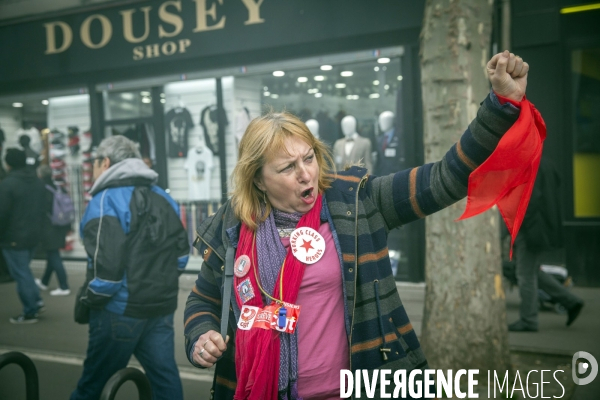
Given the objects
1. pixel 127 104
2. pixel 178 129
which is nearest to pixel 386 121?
pixel 178 129

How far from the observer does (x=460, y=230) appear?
4.83 metres

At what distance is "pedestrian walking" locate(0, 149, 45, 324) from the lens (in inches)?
299

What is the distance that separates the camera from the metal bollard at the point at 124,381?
293cm

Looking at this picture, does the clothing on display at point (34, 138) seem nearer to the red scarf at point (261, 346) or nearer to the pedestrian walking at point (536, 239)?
the pedestrian walking at point (536, 239)

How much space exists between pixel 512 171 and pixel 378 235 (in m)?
0.51

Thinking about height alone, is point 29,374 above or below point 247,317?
below

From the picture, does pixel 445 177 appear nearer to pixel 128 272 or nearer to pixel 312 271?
pixel 312 271

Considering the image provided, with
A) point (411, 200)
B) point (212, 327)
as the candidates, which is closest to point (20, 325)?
point (212, 327)

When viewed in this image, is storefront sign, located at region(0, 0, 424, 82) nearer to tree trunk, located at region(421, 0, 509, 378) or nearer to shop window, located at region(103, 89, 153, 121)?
shop window, located at region(103, 89, 153, 121)

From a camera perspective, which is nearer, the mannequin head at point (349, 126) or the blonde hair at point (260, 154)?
the blonde hair at point (260, 154)

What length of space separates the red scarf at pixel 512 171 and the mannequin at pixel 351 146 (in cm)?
640

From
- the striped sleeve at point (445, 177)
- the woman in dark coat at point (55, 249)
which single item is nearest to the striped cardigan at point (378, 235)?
the striped sleeve at point (445, 177)

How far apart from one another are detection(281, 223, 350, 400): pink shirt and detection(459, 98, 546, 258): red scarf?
546 mm

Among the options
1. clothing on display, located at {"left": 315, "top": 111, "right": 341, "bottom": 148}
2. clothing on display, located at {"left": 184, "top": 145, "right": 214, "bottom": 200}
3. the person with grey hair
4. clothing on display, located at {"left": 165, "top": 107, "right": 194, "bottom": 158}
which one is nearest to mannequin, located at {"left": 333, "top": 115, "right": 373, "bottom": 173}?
clothing on display, located at {"left": 315, "top": 111, "right": 341, "bottom": 148}
